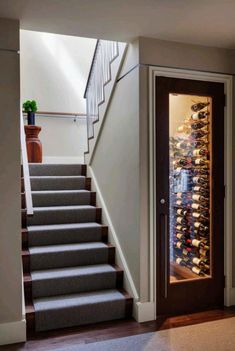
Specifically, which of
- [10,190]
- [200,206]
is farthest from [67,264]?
[200,206]

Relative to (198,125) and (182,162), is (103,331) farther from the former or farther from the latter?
(198,125)

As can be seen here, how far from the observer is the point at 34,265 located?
3.20 m

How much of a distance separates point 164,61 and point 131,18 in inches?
22.6

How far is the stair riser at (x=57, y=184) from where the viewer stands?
4211 millimetres

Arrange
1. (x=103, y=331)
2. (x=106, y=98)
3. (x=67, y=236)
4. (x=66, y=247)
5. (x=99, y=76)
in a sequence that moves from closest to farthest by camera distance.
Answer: (x=103, y=331) → (x=66, y=247) → (x=67, y=236) → (x=106, y=98) → (x=99, y=76)

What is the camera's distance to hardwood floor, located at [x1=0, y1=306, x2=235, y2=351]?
2.55 metres

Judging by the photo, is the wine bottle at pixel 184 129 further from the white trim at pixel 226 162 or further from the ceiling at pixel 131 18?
the ceiling at pixel 131 18

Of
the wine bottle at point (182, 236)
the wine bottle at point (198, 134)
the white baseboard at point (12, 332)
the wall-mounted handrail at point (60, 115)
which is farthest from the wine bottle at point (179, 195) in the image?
the wall-mounted handrail at point (60, 115)

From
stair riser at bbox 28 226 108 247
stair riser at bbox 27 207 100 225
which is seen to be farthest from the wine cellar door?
stair riser at bbox 27 207 100 225

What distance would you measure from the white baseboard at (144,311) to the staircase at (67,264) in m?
0.09

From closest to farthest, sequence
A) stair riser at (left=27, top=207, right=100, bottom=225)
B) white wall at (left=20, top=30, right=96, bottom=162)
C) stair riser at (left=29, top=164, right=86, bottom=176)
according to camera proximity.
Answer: stair riser at (left=27, top=207, right=100, bottom=225) → stair riser at (left=29, top=164, right=86, bottom=176) → white wall at (left=20, top=30, right=96, bottom=162)

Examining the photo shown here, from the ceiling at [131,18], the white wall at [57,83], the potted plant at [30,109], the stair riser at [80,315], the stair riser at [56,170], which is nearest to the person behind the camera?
the ceiling at [131,18]

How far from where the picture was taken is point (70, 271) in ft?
10.4

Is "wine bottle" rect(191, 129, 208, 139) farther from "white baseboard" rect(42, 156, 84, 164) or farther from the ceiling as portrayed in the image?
"white baseboard" rect(42, 156, 84, 164)
